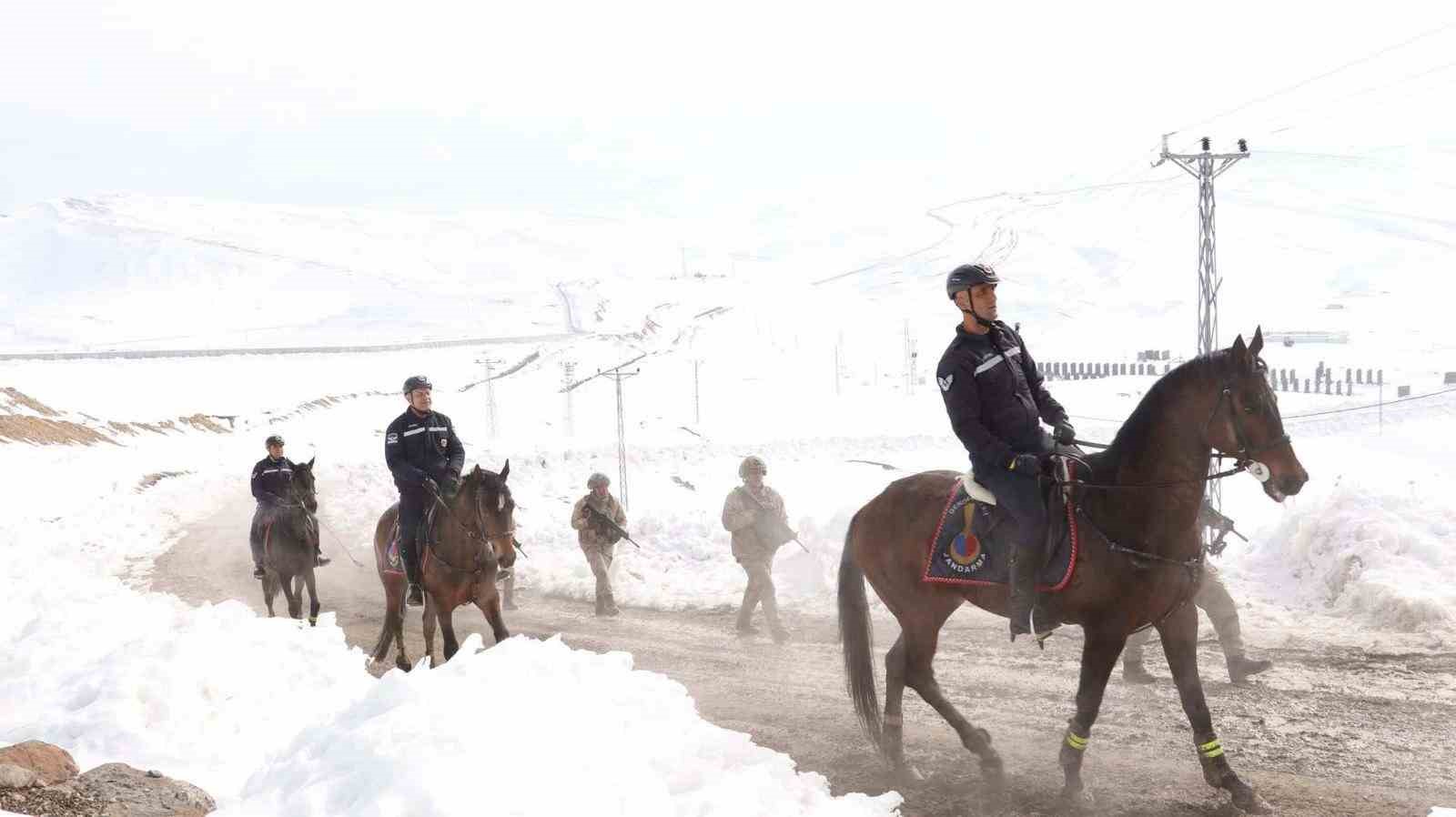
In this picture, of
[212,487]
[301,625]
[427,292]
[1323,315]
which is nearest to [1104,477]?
[301,625]

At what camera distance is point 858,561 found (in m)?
8.93

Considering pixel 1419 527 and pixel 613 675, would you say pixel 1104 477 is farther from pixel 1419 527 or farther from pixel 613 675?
pixel 1419 527

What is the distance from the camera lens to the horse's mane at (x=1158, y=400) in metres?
7.07

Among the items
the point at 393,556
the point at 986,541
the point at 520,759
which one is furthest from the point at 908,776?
the point at 393,556

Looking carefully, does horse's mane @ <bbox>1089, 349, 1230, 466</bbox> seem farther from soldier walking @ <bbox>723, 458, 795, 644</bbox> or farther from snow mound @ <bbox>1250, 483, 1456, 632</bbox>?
soldier walking @ <bbox>723, 458, 795, 644</bbox>

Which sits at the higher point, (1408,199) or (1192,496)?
(1408,199)

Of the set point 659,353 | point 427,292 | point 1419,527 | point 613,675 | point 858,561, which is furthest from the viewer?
point 427,292

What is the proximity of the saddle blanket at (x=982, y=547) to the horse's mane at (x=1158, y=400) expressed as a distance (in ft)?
1.70

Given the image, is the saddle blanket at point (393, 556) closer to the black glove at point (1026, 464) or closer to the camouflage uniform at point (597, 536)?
the camouflage uniform at point (597, 536)

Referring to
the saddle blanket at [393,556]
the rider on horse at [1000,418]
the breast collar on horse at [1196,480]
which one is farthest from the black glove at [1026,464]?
the saddle blanket at [393,556]

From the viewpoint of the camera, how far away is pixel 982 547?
7.91 metres

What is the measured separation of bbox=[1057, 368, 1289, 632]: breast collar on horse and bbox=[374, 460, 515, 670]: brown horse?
592 cm

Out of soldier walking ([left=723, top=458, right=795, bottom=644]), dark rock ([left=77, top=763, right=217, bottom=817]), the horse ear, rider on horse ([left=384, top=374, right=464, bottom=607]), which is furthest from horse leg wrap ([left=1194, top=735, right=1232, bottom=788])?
rider on horse ([left=384, top=374, right=464, bottom=607])

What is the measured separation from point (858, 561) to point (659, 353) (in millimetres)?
74552
